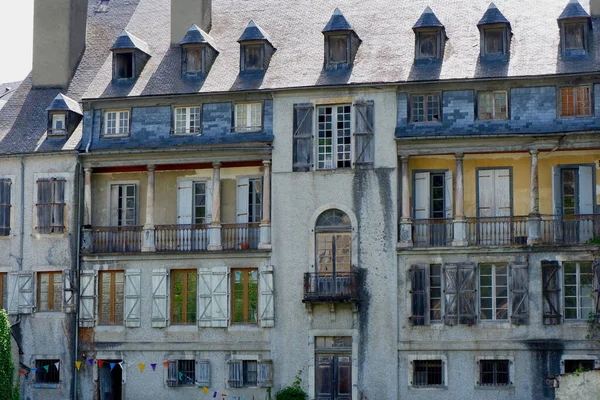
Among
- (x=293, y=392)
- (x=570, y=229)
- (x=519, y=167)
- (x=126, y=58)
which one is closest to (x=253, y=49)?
(x=126, y=58)

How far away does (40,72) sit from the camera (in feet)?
164

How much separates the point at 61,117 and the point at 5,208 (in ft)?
13.3

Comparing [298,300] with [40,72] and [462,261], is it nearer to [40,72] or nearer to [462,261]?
[462,261]

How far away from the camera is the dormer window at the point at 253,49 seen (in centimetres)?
4594

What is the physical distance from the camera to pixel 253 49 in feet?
152

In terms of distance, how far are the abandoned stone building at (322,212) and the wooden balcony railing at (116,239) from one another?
0.08 meters

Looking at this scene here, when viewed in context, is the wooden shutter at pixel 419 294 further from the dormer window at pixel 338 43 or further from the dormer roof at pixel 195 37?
the dormer roof at pixel 195 37

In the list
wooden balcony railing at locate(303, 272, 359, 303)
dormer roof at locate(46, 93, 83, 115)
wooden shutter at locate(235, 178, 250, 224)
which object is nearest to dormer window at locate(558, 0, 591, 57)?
wooden balcony railing at locate(303, 272, 359, 303)

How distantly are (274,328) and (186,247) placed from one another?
4.56 m

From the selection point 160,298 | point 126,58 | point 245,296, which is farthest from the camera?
point 126,58

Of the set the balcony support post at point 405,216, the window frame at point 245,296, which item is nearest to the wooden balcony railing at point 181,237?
the window frame at point 245,296

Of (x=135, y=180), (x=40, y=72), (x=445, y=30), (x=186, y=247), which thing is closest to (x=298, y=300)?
(x=186, y=247)

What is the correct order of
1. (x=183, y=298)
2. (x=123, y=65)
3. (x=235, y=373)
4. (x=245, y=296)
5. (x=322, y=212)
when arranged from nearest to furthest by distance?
(x=322, y=212), (x=235, y=373), (x=245, y=296), (x=183, y=298), (x=123, y=65)

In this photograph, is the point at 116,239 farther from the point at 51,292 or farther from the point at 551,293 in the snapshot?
the point at 551,293
